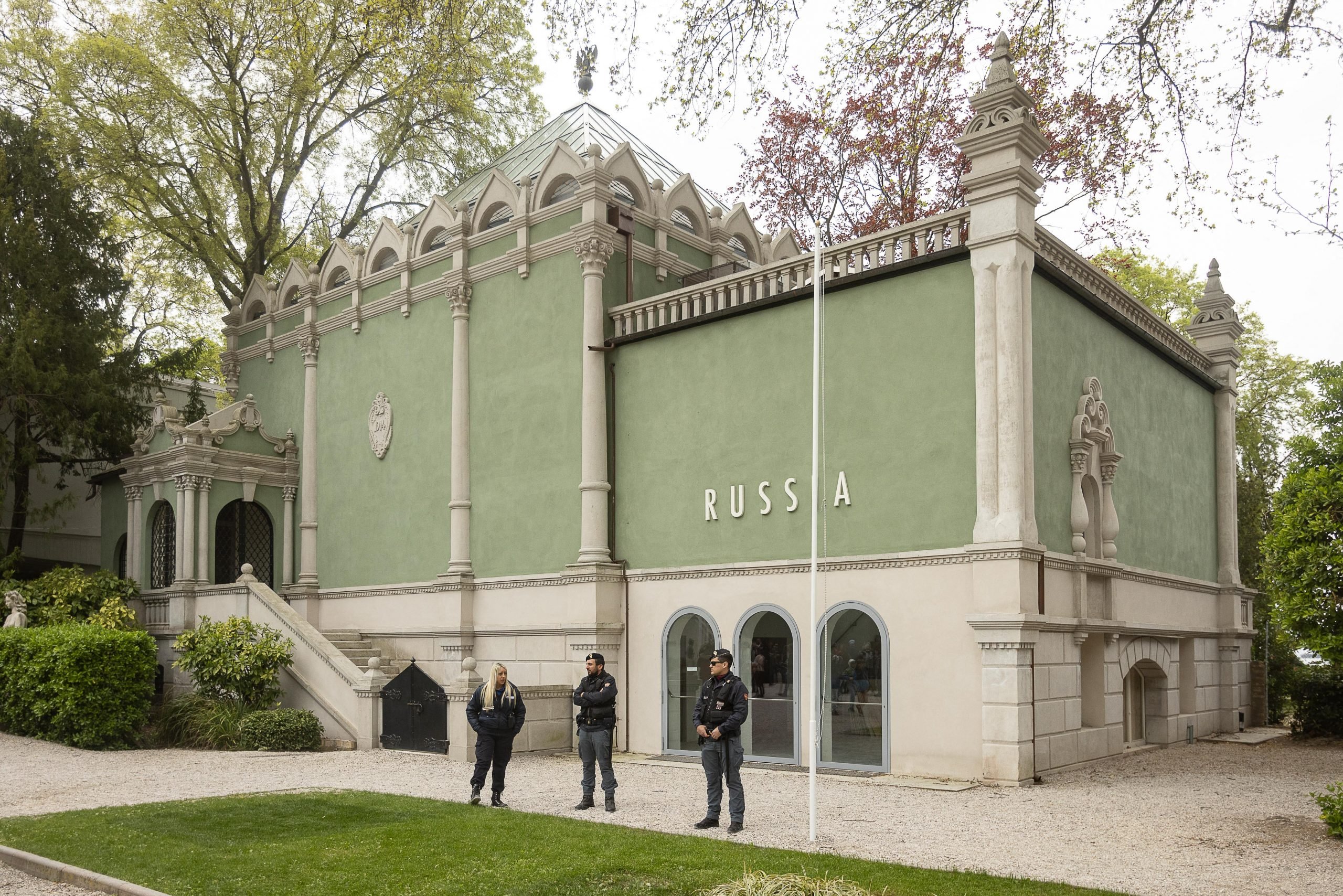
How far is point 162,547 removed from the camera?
1025 inches

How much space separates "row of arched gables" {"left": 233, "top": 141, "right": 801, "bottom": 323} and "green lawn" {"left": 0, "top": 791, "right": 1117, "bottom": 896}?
464 inches

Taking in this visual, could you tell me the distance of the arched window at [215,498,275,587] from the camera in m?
25.8

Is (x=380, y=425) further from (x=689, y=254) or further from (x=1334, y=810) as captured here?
(x=1334, y=810)

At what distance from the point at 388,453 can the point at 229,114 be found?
12166 mm

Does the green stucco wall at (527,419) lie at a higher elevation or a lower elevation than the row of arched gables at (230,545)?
higher

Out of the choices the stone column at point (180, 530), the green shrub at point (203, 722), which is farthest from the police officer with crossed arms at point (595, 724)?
the stone column at point (180, 530)

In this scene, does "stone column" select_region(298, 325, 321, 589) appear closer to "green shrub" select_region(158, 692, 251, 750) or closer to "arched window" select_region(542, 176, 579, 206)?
"green shrub" select_region(158, 692, 251, 750)

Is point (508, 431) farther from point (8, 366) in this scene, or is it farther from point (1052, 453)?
point (8, 366)

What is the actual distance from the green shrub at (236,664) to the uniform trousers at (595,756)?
384 inches

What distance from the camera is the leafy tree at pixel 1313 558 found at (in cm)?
1597

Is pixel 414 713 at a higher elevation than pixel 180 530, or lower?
lower

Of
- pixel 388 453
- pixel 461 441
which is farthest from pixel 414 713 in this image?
pixel 388 453

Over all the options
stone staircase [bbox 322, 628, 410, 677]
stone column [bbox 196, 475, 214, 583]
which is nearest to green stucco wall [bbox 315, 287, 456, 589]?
stone staircase [bbox 322, 628, 410, 677]

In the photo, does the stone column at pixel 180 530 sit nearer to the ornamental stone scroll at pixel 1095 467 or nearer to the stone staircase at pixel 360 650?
the stone staircase at pixel 360 650
